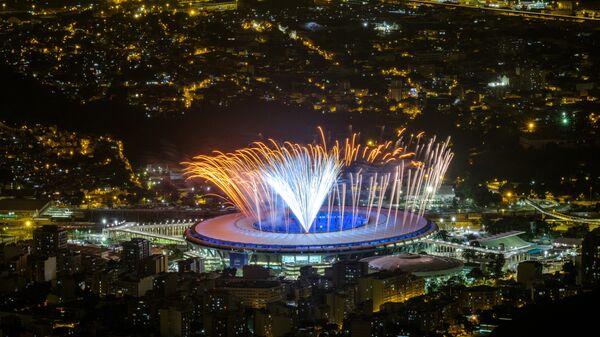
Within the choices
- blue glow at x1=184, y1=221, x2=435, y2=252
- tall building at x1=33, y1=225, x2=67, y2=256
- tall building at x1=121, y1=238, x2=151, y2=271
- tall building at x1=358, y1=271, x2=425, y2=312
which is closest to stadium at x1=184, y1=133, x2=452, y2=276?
blue glow at x1=184, y1=221, x2=435, y2=252

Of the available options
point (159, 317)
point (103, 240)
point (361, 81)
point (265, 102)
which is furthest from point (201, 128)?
point (159, 317)

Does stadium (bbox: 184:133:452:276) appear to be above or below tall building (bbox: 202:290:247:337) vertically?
above

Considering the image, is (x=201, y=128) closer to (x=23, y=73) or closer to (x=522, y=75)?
(x=23, y=73)

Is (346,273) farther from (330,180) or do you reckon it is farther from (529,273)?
(330,180)

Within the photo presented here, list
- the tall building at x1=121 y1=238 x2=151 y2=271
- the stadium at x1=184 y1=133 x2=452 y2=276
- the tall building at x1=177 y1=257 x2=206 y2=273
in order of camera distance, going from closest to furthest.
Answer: the tall building at x1=177 y1=257 x2=206 y2=273, the tall building at x1=121 y1=238 x2=151 y2=271, the stadium at x1=184 y1=133 x2=452 y2=276

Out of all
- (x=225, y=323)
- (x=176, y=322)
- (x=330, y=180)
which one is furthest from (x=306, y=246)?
(x=225, y=323)

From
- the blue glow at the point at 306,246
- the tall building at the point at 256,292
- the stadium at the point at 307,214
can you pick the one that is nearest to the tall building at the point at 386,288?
the tall building at the point at 256,292

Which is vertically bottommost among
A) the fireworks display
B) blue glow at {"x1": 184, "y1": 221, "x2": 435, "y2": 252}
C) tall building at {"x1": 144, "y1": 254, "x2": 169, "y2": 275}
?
tall building at {"x1": 144, "y1": 254, "x2": 169, "y2": 275}

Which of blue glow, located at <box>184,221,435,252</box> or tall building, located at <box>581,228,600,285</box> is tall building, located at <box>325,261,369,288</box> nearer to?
blue glow, located at <box>184,221,435,252</box>
